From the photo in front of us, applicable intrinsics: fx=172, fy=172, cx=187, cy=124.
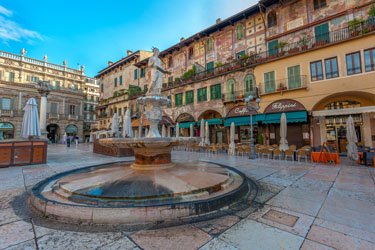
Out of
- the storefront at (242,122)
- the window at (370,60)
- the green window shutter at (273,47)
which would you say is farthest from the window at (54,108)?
the window at (370,60)

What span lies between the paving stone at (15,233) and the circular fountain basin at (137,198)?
1.15ft

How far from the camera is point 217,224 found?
2910 mm

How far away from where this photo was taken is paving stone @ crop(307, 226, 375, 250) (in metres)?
2.33

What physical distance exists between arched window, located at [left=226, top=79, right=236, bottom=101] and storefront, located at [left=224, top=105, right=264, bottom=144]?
1312 millimetres

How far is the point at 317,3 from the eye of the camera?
52.0 ft

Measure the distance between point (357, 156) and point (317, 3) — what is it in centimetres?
1493

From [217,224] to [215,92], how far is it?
18733 mm

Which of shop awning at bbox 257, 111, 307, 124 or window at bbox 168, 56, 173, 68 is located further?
window at bbox 168, 56, 173, 68

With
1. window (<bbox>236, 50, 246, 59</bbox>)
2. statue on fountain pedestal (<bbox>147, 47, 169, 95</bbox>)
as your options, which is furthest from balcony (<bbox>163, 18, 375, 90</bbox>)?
statue on fountain pedestal (<bbox>147, 47, 169, 95</bbox>)

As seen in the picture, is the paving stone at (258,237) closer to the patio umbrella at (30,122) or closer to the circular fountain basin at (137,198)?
the circular fountain basin at (137,198)

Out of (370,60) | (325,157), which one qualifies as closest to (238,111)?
(325,157)

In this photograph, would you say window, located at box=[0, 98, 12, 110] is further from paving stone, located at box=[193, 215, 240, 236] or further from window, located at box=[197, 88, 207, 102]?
paving stone, located at box=[193, 215, 240, 236]

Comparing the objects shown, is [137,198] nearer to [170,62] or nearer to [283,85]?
[283,85]

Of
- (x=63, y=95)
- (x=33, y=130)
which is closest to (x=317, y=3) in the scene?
(x=33, y=130)
